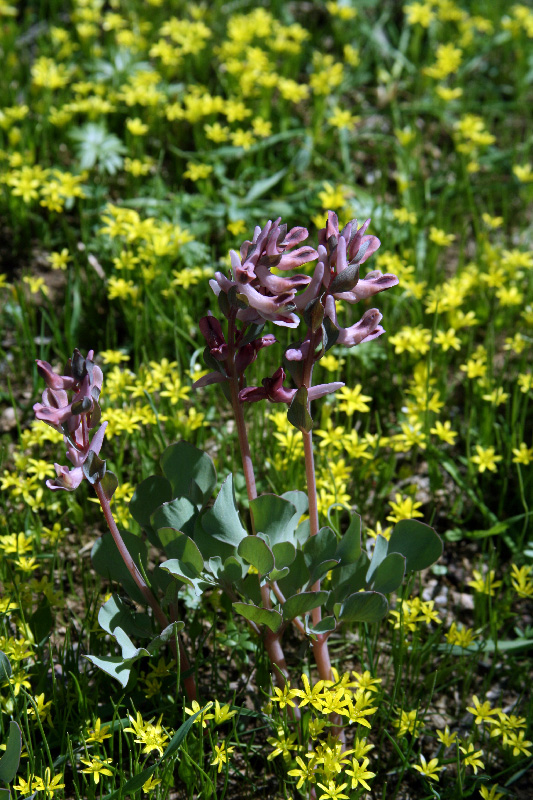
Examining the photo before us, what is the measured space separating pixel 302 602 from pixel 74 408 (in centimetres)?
75

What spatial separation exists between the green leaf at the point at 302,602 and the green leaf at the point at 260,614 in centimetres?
3

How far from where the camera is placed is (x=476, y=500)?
9.36 ft

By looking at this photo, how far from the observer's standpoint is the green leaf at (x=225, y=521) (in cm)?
201

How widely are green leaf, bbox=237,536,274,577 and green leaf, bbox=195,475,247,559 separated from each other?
0.31 ft

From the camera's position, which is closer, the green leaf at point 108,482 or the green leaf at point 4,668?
the green leaf at point 108,482

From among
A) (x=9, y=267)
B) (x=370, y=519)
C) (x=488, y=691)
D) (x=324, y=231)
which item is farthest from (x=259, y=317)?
(x=9, y=267)

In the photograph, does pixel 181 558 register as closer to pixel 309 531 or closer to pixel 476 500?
pixel 309 531

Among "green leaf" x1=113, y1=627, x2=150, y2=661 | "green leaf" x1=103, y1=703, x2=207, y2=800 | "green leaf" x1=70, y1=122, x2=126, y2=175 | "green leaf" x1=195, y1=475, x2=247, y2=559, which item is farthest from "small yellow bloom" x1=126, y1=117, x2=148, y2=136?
"green leaf" x1=103, y1=703, x2=207, y2=800

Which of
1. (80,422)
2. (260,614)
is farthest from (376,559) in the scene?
(80,422)

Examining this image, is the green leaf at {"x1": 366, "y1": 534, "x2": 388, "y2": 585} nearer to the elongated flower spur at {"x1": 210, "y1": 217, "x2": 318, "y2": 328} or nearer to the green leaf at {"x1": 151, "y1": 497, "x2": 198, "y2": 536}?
the green leaf at {"x1": 151, "y1": 497, "x2": 198, "y2": 536}

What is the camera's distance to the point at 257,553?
6.30 feet

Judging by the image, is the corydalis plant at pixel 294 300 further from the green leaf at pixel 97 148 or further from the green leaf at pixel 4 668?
the green leaf at pixel 97 148

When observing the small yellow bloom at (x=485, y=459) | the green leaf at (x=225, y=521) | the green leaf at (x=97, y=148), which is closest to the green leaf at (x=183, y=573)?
the green leaf at (x=225, y=521)

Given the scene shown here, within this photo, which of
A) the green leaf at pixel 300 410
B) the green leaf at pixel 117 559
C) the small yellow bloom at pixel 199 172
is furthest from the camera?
the small yellow bloom at pixel 199 172
